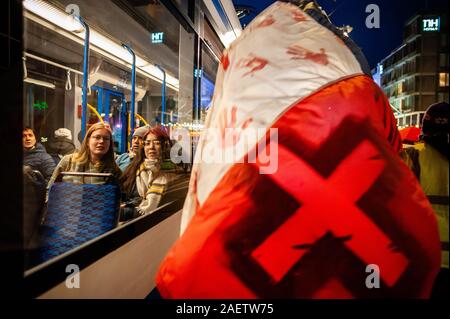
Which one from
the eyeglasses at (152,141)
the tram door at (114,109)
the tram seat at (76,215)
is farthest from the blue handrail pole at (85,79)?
the tram seat at (76,215)

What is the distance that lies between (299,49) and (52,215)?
2.13 m

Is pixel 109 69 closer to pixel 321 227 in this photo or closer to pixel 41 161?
pixel 41 161

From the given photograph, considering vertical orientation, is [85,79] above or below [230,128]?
above

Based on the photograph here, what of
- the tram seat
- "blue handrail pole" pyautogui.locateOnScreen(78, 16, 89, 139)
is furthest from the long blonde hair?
the tram seat

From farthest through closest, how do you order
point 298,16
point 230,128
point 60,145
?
point 60,145, point 298,16, point 230,128

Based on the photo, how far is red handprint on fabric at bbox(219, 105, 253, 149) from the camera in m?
0.90

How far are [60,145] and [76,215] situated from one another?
11.3 feet

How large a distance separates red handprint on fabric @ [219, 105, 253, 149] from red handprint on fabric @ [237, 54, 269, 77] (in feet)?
0.39

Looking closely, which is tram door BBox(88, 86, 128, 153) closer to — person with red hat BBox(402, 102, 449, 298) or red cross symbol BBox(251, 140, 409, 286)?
person with red hat BBox(402, 102, 449, 298)

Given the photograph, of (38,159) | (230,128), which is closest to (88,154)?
(38,159)

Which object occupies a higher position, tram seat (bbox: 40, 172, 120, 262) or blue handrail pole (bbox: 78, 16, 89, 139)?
blue handrail pole (bbox: 78, 16, 89, 139)

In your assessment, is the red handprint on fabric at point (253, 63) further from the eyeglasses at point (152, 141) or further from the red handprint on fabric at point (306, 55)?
the eyeglasses at point (152, 141)

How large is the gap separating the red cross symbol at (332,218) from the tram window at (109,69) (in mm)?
2900

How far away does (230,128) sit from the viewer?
918 mm
